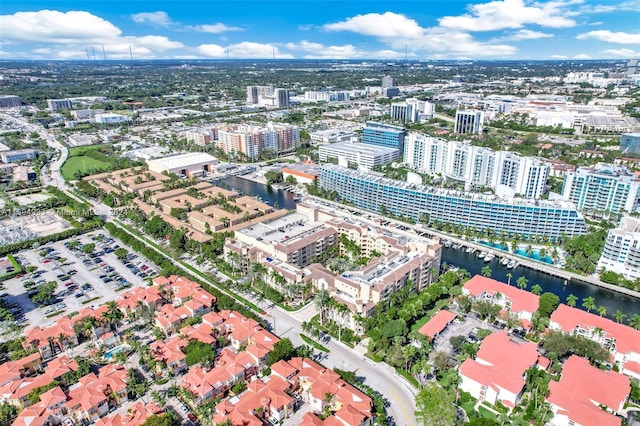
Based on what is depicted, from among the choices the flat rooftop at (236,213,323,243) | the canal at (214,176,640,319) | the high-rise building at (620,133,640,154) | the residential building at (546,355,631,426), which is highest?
the high-rise building at (620,133,640,154)

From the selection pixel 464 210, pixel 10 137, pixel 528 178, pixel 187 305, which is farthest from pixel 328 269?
pixel 10 137

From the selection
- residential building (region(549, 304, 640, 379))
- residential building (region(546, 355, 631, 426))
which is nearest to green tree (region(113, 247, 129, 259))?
residential building (region(546, 355, 631, 426))

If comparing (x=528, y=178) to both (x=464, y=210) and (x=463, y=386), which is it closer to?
(x=464, y=210)

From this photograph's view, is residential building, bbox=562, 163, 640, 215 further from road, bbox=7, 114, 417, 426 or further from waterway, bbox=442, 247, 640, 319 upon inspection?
road, bbox=7, 114, 417, 426

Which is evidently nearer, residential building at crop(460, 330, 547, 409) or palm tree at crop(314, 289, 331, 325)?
residential building at crop(460, 330, 547, 409)

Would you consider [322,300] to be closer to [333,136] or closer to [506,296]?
[506,296]
